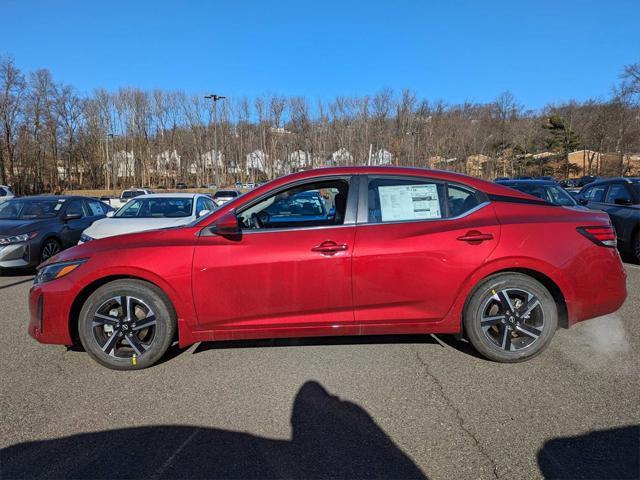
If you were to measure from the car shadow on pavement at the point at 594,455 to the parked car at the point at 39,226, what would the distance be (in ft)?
28.7

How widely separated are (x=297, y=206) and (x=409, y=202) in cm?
117

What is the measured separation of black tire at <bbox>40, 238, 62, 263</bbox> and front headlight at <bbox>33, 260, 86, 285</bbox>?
5.25 metres

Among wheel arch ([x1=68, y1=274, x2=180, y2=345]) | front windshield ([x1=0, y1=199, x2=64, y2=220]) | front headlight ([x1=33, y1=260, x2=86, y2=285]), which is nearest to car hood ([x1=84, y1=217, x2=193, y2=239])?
front windshield ([x1=0, y1=199, x2=64, y2=220])

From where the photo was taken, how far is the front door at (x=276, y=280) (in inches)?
140

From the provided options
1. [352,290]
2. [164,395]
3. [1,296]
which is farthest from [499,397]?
[1,296]

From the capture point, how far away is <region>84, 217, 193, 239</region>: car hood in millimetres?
7539

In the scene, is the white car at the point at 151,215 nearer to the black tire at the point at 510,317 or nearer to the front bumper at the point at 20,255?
the front bumper at the point at 20,255

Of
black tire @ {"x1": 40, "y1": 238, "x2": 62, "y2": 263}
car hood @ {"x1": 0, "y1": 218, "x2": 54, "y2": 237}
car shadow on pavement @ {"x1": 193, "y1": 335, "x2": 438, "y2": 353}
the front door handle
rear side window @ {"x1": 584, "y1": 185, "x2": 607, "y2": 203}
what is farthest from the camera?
rear side window @ {"x1": 584, "y1": 185, "x2": 607, "y2": 203}

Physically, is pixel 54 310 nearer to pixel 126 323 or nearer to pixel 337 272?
pixel 126 323

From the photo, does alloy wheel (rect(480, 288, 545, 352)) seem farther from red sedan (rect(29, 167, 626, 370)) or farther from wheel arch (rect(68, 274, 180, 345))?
wheel arch (rect(68, 274, 180, 345))

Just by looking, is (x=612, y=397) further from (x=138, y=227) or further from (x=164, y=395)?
(x=138, y=227)

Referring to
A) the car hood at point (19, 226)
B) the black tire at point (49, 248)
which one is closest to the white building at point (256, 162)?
the black tire at point (49, 248)

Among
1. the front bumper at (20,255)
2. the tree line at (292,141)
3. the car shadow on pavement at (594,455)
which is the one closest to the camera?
the car shadow on pavement at (594,455)

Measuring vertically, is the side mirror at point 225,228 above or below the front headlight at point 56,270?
above
